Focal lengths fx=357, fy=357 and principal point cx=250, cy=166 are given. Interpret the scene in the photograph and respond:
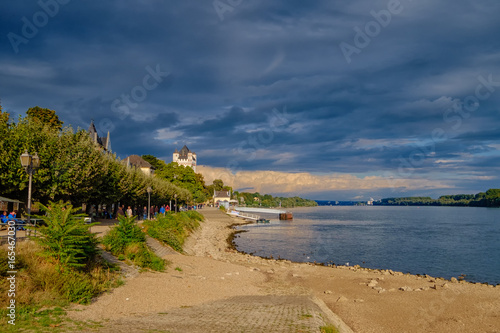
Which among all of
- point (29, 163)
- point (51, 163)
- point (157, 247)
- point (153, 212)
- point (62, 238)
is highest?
point (51, 163)

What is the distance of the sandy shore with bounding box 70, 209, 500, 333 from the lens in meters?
13.8

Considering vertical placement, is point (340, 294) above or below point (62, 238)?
below

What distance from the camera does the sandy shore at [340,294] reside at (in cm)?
1378

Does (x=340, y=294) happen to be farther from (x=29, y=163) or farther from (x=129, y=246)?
(x=29, y=163)

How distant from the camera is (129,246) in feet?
64.9

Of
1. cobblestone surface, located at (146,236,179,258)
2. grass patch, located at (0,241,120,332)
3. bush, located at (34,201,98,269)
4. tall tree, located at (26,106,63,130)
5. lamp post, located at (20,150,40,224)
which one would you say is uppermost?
tall tree, located at (26,106,63,130)

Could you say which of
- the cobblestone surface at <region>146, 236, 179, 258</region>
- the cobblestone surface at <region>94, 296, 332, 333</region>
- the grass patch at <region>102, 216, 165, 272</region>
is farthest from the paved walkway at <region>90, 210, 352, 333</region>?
the cobblestone surface at <region>146, 236, 179, 258</region>

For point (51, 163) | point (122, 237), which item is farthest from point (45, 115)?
point (122, 237)

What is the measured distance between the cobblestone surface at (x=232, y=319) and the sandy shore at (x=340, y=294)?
936mm

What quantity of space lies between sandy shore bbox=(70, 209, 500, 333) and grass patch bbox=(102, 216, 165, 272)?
110 cm

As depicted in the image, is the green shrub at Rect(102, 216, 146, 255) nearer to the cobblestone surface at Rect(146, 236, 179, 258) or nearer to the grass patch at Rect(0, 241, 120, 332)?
the cobblestone surface at Rect(146, 236, 179, 258)

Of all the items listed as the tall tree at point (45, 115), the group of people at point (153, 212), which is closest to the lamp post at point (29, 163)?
the group of people at point (153, 212)

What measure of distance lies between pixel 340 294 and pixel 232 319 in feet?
37.5

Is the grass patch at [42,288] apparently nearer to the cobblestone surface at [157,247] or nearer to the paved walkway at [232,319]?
the paved walkway at [232,319]
